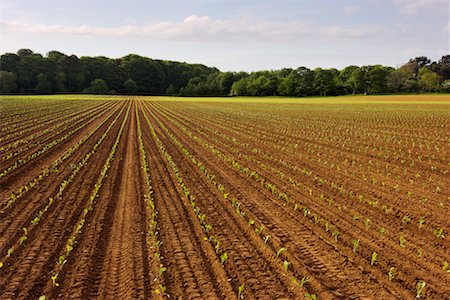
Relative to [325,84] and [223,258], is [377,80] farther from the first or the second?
[223,258]

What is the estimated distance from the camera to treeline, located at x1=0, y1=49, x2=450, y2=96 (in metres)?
97.7

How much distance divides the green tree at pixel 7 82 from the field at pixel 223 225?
281 ft

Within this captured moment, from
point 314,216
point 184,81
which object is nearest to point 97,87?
point 184,81

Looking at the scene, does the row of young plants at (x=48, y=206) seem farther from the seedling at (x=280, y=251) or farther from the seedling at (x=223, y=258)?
the seedling at (x=280, y=251)

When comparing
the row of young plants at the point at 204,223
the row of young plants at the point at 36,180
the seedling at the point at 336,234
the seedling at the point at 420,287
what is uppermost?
the row of young plants at the point at 36,180

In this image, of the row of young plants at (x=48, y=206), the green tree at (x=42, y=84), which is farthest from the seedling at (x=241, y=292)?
the green tree at (x=42, y=84)

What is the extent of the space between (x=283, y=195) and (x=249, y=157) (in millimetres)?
5338

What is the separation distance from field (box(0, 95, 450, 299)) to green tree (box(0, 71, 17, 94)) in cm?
8554

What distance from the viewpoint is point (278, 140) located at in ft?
64.2

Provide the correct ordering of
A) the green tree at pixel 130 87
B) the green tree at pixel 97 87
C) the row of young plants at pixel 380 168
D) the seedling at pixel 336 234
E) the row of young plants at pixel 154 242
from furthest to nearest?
the green tree at pixel 130 87 → the green tree at pixel 97 87 → the row of young plants at pixel 380 168 → the seedling at pixel 336 234 → the row of young plants at pixel 154 242

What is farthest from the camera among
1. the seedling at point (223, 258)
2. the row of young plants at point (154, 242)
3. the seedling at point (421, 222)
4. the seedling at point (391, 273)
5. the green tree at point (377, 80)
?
the green tree at point (377, 80)

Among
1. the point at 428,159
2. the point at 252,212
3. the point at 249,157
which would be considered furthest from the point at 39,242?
the point at 428,159

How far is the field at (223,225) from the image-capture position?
5445 millimetres

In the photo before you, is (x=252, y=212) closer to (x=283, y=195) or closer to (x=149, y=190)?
(x=283, y=195)
